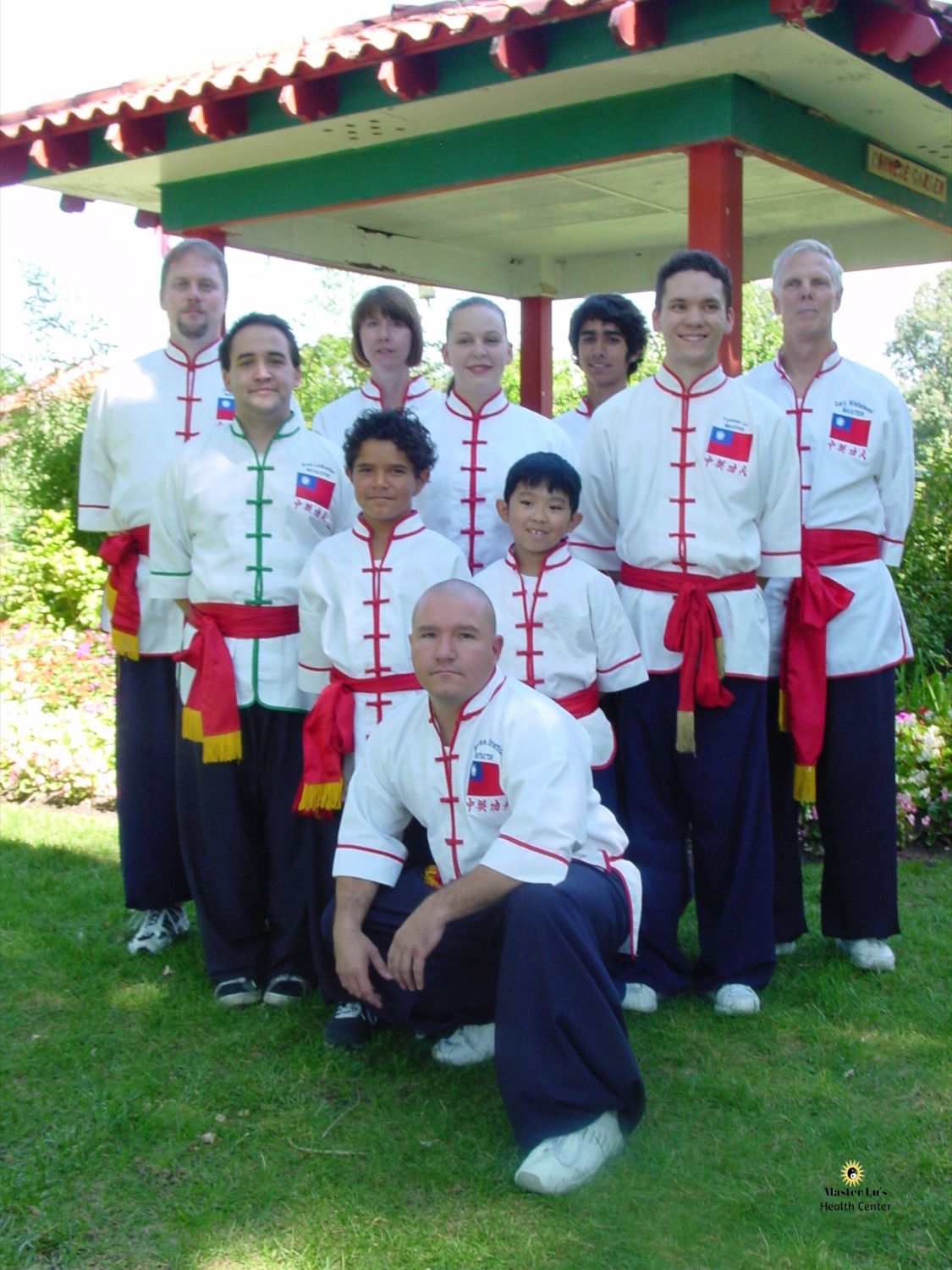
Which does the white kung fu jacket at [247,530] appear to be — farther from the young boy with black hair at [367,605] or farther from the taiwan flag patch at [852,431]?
the taiwan flag patch at [852,431]

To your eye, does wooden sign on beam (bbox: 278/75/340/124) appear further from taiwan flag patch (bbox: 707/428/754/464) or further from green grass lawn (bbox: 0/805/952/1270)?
green grass lawn (bbox: 0/805/952/1270)

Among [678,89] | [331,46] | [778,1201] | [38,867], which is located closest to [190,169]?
[331,46]

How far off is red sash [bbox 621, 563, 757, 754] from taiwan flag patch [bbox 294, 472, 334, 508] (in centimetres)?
106

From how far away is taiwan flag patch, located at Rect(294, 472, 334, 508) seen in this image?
158 inches

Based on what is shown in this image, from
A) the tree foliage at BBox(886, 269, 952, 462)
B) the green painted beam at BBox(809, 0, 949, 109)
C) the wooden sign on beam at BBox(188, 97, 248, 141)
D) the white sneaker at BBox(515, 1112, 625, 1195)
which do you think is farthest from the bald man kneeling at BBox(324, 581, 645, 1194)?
the tree foliage at BBox(886, 269, 952, 462)

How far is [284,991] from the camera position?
160 inches

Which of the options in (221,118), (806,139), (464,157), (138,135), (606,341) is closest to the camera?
(606,341)

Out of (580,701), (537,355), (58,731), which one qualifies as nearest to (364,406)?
(580,701)

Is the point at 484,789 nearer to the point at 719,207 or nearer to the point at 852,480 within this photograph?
the point at 852,480

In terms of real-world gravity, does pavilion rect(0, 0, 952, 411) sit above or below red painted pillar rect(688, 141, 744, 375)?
above

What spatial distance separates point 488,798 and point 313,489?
1208 millimetres

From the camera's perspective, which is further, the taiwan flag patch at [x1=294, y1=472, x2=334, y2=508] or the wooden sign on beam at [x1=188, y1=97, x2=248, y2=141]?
the wooden sign on beam at [x1=188, y1=97, x2=248, y2=141]

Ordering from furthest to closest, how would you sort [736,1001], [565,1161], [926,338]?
[926,338] → [736,1001] → [565,1161]

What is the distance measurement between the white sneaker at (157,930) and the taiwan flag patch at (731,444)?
2.33 meters
